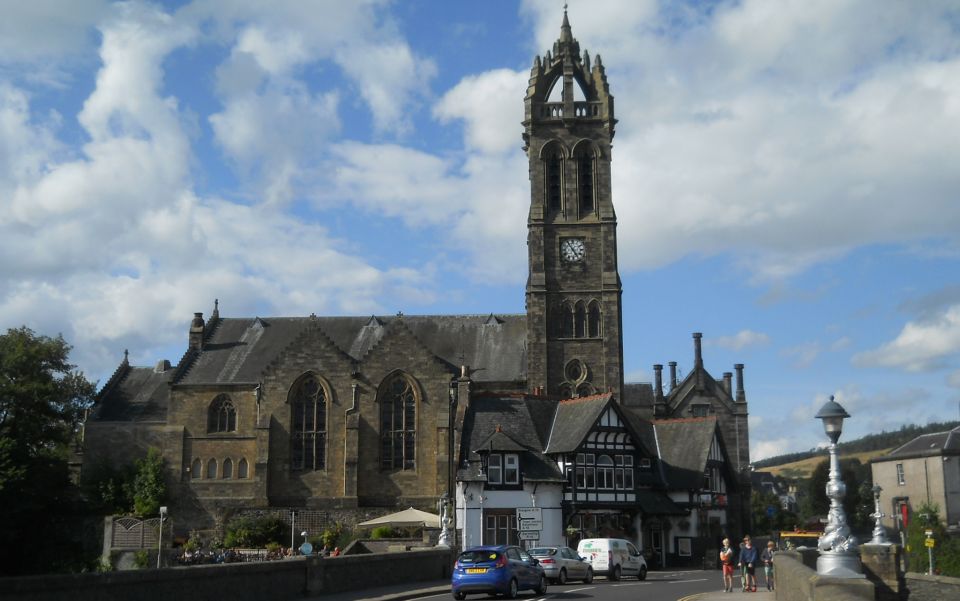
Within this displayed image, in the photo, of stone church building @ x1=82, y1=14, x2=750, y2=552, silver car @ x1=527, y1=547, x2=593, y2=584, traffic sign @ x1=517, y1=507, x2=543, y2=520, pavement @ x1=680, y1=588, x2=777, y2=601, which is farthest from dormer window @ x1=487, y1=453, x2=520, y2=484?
pavement @ x1=680, y1=588, x2=777, y2=601

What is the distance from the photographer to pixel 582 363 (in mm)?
59281

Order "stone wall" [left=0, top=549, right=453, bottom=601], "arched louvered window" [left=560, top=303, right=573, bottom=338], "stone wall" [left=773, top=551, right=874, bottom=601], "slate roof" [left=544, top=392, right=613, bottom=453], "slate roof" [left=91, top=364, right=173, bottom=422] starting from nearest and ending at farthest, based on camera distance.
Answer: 1. "stone wall" [left=773, top=551, right=874, bottom=601]
2. "stone wall" [left=0, top=549, right=453, bottom=601]
3. "slate roof" [left=544, top=392, right=613, bottom=453]
4. "arched louvered window" [left=560, top=303, right=573, bottom=338]
5. "slate roof" [left=91, top=364, right=173, bottom=422]

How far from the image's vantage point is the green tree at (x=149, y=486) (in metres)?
57.4

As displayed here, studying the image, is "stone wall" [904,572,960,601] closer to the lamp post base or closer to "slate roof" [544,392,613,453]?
the lamp post base

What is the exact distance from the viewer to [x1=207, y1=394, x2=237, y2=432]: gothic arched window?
60.6m

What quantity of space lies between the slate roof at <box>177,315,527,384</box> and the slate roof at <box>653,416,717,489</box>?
9.08m

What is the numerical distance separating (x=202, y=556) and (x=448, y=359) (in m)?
22.8

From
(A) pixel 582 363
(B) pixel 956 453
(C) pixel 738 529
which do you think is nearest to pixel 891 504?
(B) pixel 956 453

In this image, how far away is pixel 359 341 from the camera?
64.1 m

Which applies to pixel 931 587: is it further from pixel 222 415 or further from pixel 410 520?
pixel 222 415

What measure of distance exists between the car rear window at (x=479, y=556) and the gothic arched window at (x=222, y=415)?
36.1 meters

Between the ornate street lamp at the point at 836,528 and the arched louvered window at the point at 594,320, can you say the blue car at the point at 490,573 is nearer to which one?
the ornate street lamp at the point at 836,528

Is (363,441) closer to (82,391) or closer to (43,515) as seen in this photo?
(43,515)

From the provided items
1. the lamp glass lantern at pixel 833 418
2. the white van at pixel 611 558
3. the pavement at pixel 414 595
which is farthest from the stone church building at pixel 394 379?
the lamp glass lantern at pixel 833 418
